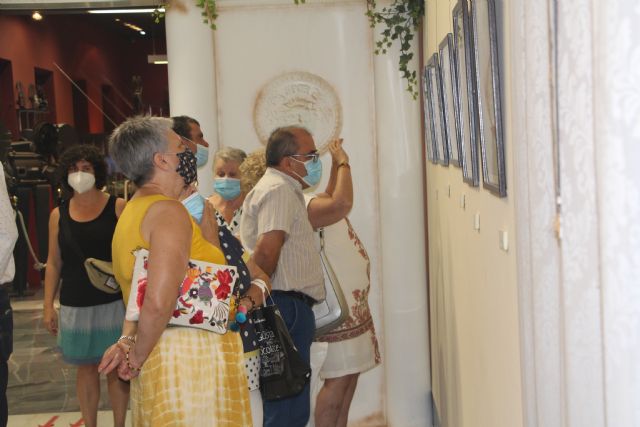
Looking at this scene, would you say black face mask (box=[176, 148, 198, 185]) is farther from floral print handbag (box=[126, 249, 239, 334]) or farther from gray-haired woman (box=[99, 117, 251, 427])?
floral print handbag (box=[126, 249, 239, 334])

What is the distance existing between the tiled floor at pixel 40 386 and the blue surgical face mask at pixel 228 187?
2003 millimetres

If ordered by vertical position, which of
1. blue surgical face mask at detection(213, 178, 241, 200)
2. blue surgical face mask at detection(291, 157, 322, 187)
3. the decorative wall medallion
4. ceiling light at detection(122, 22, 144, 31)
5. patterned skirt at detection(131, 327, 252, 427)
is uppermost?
ceiling light at detection(122, 22, 144, 31)

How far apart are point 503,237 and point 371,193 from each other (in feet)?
10.6

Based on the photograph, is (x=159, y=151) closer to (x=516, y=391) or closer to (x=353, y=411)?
(x=516, y=391)

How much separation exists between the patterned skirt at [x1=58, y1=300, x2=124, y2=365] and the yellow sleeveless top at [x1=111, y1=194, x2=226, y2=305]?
2.11 meters

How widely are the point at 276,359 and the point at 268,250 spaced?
22.2 inches

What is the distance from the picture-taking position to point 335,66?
5727 millimetres

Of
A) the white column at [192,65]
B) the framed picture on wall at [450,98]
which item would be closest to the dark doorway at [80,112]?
the white column at [192,65]

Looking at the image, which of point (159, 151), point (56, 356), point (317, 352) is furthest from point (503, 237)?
point (56, 356)

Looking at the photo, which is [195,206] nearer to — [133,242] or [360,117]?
[133,242]

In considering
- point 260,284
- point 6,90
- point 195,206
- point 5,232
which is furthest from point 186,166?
point 6,90

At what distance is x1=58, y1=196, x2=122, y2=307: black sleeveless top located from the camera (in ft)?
16.3

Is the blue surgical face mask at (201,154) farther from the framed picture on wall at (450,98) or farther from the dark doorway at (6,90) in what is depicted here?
the dark doorway at (6,90)

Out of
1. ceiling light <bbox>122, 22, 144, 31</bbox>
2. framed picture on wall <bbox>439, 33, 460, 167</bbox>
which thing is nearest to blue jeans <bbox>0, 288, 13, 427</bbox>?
framed picture on wall <bbox>439, 33, 460, 167</bbox>
